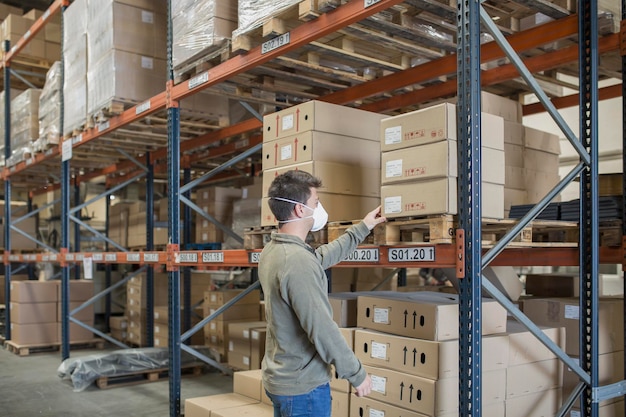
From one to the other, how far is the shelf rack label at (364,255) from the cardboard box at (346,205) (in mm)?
383

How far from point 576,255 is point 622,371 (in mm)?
1104

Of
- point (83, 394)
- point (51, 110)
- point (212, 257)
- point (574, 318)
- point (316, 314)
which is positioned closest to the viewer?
point (316, 314)

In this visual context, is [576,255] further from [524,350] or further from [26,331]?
[26,331]

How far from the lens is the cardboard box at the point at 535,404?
3924 millimetres

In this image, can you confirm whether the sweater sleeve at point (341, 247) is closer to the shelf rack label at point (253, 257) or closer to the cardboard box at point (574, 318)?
the shelf rack label at point (253, 257)

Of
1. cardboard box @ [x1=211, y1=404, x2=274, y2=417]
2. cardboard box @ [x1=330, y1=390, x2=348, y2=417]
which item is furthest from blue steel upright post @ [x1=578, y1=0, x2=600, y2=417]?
cardboard box @ [x1=211, y1=404, x2=274, y2=417]

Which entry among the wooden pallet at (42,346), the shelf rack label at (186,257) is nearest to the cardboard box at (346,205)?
the shelf rack label at (186,257)

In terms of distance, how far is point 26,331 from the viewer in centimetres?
1039

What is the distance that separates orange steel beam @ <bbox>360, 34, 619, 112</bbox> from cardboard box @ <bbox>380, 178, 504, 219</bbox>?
1.53 m

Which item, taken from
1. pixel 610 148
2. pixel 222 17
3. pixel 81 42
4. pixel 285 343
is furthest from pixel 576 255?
pixel 610 148

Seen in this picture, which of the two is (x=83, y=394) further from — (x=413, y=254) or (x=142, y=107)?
(x=413, y=254)

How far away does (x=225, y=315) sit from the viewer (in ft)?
27.6

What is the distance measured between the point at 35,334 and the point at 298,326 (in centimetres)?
894

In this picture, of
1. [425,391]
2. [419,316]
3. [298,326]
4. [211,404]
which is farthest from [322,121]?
[211,404]
